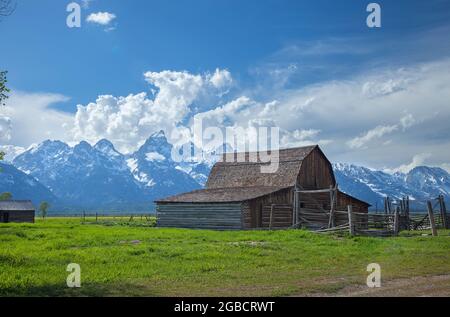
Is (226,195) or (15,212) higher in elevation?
(226,195)

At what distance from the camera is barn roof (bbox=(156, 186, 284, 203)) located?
42156 millimetres

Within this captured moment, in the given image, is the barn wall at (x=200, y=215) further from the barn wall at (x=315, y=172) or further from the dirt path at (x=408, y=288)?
the dirt path at (x=408, y=288)

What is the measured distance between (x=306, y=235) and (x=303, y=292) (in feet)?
62.7

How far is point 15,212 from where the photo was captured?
75000mm

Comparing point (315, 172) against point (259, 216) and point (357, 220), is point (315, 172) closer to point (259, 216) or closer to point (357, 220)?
point (357, 220)

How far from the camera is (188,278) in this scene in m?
15.0

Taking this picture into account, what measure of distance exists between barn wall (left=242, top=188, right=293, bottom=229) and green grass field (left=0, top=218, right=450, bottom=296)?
15.6m

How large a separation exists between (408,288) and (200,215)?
32.4 m

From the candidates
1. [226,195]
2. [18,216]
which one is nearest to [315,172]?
[226,195]

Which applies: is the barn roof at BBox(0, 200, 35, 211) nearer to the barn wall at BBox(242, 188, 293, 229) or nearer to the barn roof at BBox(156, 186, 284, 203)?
the barn roof at BBox(156, 186, 284, 203)

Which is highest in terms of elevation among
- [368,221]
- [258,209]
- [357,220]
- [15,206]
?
[258,209]
